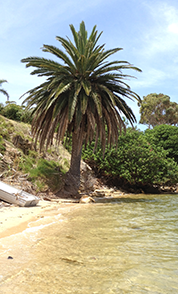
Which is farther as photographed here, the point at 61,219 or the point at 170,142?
the point at 170,142

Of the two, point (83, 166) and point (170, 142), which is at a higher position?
point (170, 142)

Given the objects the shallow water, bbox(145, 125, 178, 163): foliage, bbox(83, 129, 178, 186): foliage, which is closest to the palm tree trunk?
bbox(83, 129, 178, 186): foliage

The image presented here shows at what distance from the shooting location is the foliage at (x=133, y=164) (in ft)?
59.8

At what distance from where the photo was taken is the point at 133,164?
18.1 meters

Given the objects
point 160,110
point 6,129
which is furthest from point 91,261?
point 160,110

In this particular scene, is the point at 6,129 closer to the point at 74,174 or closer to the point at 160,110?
the point at 74,174

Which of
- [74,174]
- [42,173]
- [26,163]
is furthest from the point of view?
[74,174]

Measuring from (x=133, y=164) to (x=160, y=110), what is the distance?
3052cm

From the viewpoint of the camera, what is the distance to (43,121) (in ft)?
42.2

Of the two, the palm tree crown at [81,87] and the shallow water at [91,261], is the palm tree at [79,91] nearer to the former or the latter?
the palm tree crown at [81,87]

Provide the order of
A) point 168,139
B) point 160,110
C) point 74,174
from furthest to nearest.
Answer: point 160,110 → point 168,139 → point 74,174

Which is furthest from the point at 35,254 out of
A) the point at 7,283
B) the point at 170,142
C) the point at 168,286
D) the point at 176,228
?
the point at 170,142

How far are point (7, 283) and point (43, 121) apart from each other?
10783mm

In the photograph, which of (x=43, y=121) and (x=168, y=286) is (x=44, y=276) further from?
(x=43, y=121)
